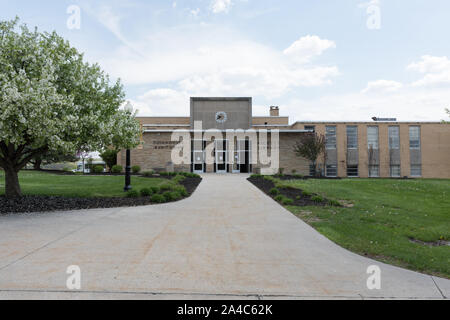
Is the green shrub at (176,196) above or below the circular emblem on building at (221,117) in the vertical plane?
below

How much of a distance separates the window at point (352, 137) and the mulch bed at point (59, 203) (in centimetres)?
2780

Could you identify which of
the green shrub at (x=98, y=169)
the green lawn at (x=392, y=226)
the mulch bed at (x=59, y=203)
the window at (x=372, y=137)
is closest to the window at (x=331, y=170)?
the window at (x=372, y=137)

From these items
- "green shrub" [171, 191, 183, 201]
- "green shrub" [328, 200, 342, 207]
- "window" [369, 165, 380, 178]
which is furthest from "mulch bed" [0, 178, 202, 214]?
"window" [369, 165, 380, 178]

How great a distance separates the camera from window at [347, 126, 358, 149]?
33.8 m

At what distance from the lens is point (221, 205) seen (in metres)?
11.1

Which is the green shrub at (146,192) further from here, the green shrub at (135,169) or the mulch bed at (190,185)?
the green shrub at (135,169)

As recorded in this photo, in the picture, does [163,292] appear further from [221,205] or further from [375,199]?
[375,199]

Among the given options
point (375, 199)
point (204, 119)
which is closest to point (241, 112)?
point (204, 119)

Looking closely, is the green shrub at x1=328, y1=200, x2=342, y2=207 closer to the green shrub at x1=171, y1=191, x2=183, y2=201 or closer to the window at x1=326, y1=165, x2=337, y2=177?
the green shrub at x1=171, y1=191, x2=183, y2=201

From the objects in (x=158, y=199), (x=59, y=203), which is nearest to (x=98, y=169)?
(x=59, y=203)

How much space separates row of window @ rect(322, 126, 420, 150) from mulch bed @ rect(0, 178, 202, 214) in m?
26.3

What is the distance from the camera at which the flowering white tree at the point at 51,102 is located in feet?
26.6

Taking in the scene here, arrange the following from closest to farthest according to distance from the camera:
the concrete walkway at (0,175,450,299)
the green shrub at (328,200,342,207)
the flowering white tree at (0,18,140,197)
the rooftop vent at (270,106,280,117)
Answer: the concrete walkway at (0,175,450,299) → the flowering white tree at (0,18,140,197) → the green shrub at (328,200,342,207) → the rooftop vent at (270,106,280,117)

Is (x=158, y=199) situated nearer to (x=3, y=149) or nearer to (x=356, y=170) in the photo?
(x=3, y=149)
